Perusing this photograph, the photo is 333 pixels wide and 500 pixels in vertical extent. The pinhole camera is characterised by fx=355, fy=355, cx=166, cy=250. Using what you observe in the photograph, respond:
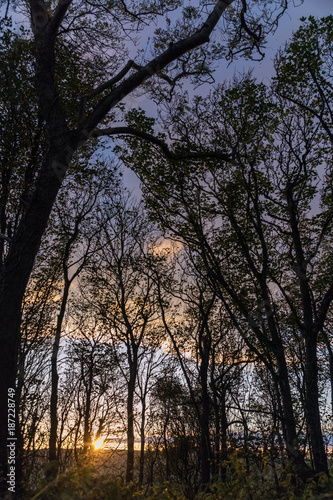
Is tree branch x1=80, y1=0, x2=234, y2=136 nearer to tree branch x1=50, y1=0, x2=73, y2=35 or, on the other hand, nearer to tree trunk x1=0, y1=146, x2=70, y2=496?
tree trunk x1=0, y1=146, x2=70, y2=496

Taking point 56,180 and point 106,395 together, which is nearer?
point 56,180

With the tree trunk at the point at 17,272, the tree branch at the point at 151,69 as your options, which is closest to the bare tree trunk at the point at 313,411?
the tree branch at the point at 151,69

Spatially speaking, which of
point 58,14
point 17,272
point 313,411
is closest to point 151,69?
point 58,14

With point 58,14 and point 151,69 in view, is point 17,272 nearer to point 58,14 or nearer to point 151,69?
point 151,69

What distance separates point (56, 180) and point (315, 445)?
31.3 feet

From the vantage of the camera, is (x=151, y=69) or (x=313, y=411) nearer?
(x=151, y=69)

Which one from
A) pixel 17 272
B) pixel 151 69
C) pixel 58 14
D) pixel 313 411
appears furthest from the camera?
pixel 313 411

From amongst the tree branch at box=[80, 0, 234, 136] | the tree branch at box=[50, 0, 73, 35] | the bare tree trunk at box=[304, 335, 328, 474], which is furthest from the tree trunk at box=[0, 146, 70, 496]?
the bare tree trunk at box=[304, 335, 328, 474]

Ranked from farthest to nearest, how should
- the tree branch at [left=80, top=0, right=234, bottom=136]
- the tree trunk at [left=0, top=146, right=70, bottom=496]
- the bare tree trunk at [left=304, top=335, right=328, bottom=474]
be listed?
the bare tree trunk at [left=304, top=335, right=328, bottom=474]
the tree branch at [left=80, top=0, right=234, bottom=136]
the tree trunk at [left=0, top=146, right=70, bottom=496]

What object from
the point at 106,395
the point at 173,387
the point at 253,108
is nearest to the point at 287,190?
the point at 253,108

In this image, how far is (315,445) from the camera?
9617 millimetres

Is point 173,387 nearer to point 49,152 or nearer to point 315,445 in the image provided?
point 315,445

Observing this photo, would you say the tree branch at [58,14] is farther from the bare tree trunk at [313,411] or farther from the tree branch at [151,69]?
the bare tree trunk at [313,411]

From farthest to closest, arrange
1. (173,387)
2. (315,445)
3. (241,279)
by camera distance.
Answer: (173,387)
(241,279)
(315,445)
